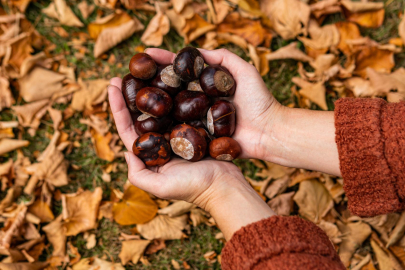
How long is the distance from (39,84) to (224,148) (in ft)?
7.43

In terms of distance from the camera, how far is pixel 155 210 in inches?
120

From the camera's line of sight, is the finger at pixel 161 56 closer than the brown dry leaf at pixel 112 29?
Yes

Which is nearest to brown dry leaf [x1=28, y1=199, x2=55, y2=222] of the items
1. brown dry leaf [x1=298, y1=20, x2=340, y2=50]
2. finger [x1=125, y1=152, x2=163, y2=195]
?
finger [x1=125, y1=152, x2=163, y2=195]

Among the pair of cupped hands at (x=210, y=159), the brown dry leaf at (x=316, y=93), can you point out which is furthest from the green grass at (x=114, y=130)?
the pair of cupped hands at (x=210, y=159)

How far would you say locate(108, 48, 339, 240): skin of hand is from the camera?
7.04 ft

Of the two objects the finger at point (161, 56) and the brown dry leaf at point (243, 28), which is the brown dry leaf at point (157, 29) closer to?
the brown dry leaf at point (243, 28)

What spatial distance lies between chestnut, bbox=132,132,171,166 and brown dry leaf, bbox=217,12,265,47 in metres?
1.72

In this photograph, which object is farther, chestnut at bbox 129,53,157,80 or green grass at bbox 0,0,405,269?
green grass at bbox 0,0,405,269

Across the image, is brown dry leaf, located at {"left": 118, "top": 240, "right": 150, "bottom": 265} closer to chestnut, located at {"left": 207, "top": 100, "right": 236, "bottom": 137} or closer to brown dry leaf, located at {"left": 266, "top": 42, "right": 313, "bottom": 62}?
chestnut, located at {"left": 207, "top": 100, "right": 236, "bottom": 137}

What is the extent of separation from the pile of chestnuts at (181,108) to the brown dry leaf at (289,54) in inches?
42.9

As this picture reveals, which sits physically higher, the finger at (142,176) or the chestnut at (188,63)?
the chestnut at (188,63)

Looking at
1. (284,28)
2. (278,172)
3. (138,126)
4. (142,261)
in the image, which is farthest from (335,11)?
(142,261)

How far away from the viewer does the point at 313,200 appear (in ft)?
9.96

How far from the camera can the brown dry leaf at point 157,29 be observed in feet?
11.3
